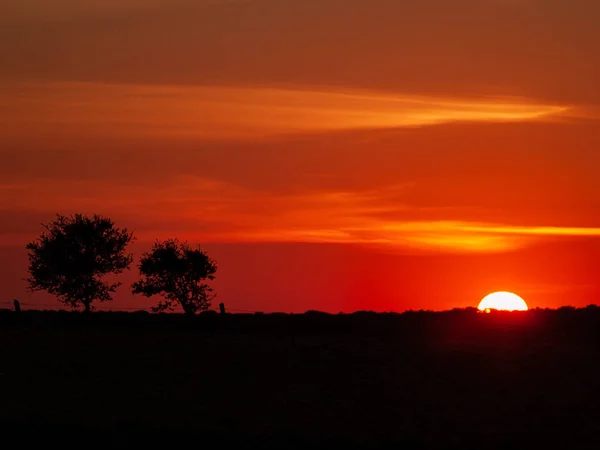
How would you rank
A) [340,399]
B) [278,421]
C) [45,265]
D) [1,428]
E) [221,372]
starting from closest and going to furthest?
1. [1,428]
2. [278,421]
3. [340,399]
4. [221,372]
5. [45,265]

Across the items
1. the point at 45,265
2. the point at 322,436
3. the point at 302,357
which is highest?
the point at 45,265

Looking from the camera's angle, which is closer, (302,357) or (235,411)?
(235,411)

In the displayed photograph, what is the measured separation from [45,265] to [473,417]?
5929 cm

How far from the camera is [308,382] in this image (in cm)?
4669

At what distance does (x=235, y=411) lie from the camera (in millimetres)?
40938

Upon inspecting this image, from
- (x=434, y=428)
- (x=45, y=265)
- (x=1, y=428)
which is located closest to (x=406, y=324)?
(x=434, y=428)

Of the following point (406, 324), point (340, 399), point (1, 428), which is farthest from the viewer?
point (406, 324)

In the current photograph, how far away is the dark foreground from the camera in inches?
1484

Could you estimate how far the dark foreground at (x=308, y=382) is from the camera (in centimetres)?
3769

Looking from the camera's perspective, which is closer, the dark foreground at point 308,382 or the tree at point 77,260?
the dark foreground at point 308,382

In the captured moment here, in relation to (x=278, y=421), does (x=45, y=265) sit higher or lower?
higher

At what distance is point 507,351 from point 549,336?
6.37m

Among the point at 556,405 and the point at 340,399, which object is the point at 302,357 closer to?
the point at 340,399

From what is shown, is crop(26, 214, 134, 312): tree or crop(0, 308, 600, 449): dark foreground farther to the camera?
crop(26, 214, 134, 312): tree
